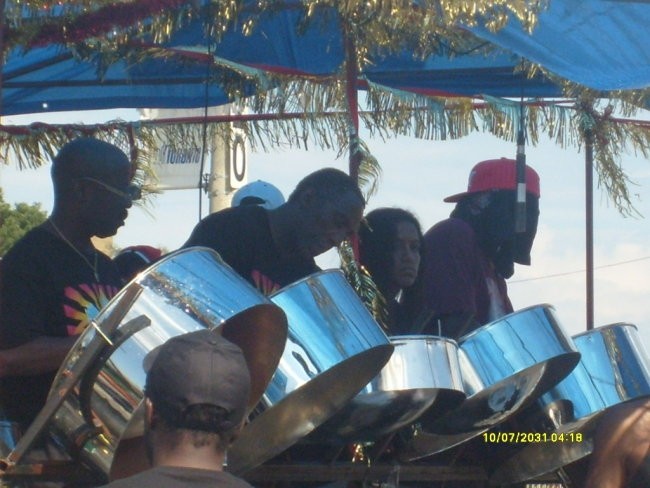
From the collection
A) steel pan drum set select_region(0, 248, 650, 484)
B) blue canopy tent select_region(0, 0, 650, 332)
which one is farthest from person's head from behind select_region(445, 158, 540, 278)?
steel pan drum set select_region(0, 248, 650, 484)

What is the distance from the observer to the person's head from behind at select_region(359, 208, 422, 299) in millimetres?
3148

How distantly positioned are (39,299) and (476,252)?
126 centimetres

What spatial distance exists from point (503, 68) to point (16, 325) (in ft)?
7.96

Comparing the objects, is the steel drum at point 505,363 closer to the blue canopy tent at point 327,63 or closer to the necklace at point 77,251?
the blue canopy tent at point 327,63

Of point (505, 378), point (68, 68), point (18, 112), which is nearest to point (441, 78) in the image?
point (68, 68)

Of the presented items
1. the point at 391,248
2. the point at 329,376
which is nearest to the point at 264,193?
Answer: the point at 391,248

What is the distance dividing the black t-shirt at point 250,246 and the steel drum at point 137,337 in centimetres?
63

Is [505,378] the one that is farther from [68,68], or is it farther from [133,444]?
[68,68]

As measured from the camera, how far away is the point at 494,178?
3484mm

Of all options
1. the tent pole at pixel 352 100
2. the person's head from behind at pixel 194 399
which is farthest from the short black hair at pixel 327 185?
the person's head from behind at pixel 194 399

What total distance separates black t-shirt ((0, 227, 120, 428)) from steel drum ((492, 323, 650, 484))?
3.34ft

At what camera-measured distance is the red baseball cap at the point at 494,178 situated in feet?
11.4
